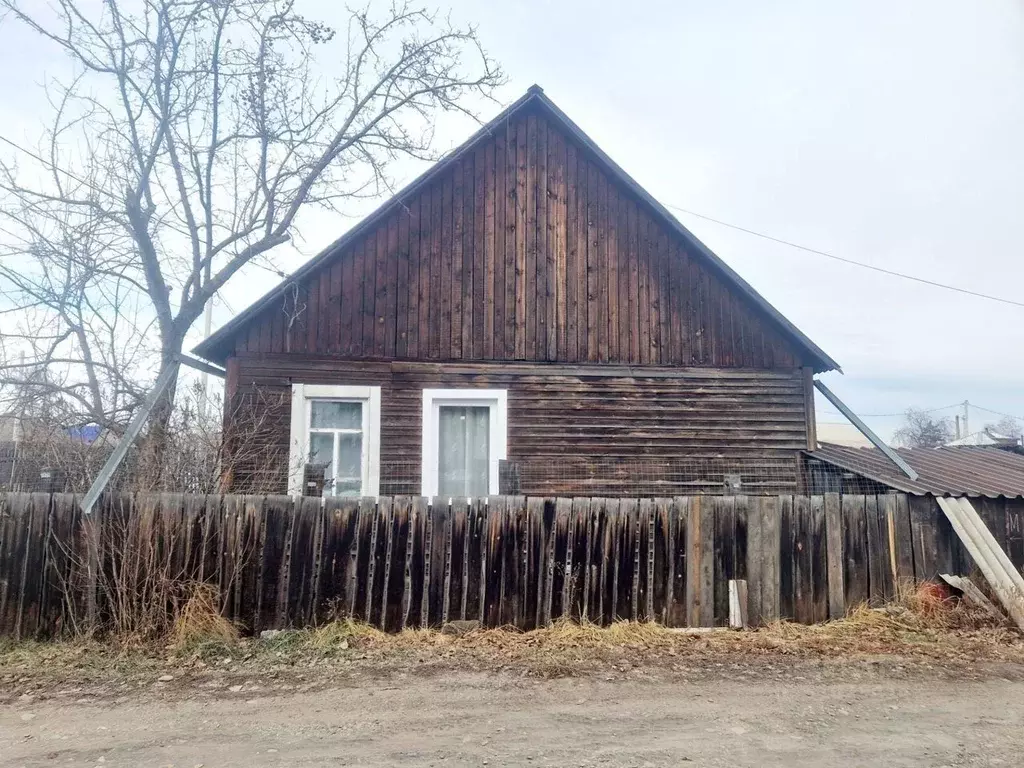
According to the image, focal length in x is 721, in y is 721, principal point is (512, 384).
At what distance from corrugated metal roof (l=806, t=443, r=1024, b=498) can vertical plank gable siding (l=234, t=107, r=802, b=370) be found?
2038mm

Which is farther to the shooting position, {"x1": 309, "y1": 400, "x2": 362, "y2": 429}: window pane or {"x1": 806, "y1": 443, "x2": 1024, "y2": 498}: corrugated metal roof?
{"x1": 309, "y1": 400, "x2": 362, "y2": 429}: window pane

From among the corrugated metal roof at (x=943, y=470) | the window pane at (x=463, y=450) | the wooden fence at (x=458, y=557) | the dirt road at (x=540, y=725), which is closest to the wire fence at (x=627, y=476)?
the corrugated metal roof at (x=943, y=470)

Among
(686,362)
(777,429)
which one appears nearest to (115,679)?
(686,362)

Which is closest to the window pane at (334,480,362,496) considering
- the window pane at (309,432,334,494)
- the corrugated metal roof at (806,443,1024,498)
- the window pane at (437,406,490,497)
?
the window pane at (309,432,334,494)

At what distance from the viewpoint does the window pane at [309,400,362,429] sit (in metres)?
10.6

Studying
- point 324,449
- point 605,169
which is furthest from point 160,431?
point 605,169

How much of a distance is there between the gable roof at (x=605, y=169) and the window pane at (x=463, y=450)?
292 centimetres

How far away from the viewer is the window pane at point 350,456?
418 inches

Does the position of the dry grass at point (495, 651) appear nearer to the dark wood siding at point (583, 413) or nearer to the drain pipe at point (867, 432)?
the drain pipe at point (867, 432)

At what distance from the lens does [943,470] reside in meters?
11.9

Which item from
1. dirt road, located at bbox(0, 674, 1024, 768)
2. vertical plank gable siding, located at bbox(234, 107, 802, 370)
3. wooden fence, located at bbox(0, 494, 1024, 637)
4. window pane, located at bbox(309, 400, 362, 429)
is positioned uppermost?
vertical plank gable siding, located at bbox(234, 107, 802, 370)

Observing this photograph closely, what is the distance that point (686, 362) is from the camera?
11.4 metres

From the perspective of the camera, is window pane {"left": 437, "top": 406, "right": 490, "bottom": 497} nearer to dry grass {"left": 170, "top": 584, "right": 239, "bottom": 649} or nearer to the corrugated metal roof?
dry grass {"left": 170, "top": 584, "right": 239, "bottom": 649}

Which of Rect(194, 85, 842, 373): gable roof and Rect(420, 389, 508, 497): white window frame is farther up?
Rect(194, 85, 842, 373): gable roof
